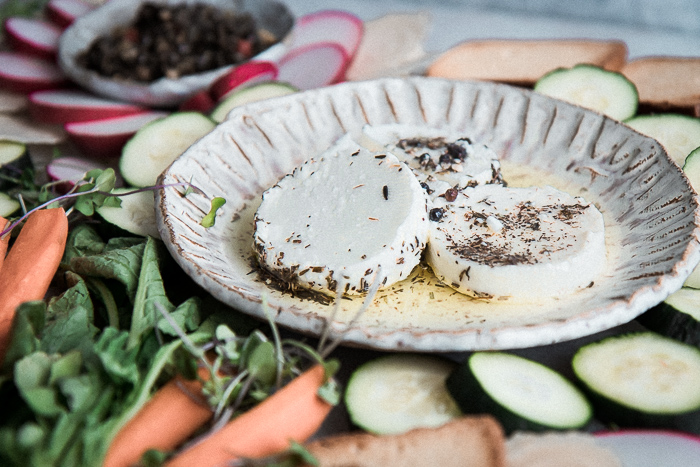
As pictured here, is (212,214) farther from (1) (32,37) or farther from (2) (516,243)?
(1) (32,37)

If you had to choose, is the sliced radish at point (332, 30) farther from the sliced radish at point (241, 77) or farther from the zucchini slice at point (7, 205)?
the zucchini slice at point (7, 205)

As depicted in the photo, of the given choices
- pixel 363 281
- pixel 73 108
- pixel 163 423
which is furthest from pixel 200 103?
pixel 163 423

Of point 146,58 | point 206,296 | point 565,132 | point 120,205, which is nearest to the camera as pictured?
point 206,296

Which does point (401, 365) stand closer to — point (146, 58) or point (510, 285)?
point (510, 285)

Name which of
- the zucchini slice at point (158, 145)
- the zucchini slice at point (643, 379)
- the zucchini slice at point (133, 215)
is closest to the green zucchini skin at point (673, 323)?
the zucchini slice at point (643, 379)

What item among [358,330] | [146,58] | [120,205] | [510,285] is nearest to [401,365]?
[358,330]

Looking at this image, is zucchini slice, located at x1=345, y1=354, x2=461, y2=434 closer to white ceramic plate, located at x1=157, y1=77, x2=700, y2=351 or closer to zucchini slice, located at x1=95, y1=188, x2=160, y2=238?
white ceramic plate, located at x1=157, y1=77, x2=700, y2=351
